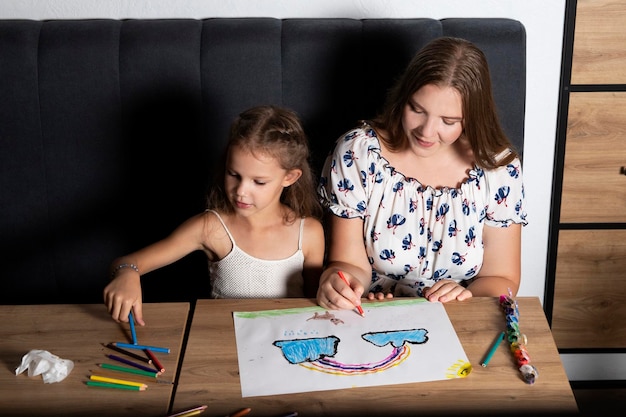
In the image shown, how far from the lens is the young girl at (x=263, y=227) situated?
1534 mm

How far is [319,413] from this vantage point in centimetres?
108

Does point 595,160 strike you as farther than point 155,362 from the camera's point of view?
Yes

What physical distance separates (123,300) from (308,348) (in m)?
0.33

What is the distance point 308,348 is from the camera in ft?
3.99

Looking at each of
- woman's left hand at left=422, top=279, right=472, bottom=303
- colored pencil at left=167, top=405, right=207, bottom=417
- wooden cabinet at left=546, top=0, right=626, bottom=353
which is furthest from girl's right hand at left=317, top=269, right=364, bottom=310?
wooden cabinet at left=546, top=0, right=626, bottom=353

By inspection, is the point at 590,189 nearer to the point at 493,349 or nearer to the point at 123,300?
the point at 493,349

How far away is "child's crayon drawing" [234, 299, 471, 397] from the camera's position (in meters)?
1.15

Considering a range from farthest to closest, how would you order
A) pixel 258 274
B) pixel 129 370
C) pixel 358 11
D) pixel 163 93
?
1. pixel 358 11
2. pixel 163 93
3. pixel 258 274
4. pixel 129 370

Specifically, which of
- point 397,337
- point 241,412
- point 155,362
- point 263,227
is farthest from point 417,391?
point 263,227

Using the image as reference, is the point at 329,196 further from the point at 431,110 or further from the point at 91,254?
the point at 91,254

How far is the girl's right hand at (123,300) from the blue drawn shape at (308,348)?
0.83ft

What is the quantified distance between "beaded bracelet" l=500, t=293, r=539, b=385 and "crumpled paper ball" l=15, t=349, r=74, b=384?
69 cm

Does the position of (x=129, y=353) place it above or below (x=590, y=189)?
below

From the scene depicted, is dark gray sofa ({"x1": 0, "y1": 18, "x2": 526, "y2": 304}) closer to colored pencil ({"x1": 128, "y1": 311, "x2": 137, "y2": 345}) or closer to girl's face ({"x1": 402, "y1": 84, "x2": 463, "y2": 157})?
girl's face ({"x1": 402, "y1": 84, "x2": 463, "y2": 157})
